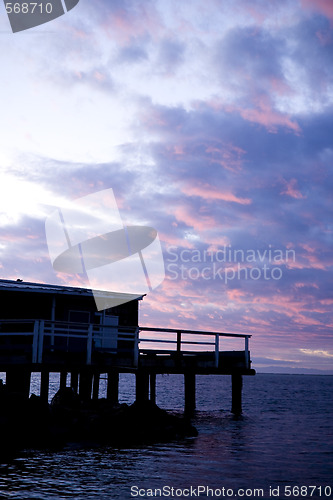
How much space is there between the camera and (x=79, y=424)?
19734 mm

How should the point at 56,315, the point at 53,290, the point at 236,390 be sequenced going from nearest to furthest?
the point at 53,290 < the point at 56,315 < the point at 236,390

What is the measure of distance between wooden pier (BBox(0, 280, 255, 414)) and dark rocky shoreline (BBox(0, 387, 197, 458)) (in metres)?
1.57

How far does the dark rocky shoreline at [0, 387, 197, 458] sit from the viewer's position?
18000 mm

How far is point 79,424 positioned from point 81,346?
7.19 m

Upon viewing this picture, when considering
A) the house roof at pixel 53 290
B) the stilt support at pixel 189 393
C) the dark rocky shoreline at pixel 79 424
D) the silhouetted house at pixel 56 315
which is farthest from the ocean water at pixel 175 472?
the stilt support at pixel 189 393

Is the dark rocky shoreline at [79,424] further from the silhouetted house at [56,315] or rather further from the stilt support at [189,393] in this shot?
the stilt support at [189,393]

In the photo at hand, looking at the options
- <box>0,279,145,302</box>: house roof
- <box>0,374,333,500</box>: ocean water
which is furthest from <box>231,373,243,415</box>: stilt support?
<box>0,374,333,500</box>: ocean water

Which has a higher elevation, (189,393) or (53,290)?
(53,290)

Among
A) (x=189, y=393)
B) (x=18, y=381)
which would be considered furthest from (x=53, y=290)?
(x=189, y=393)

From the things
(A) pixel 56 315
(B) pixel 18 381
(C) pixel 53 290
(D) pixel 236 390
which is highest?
(C) pixel 53 290

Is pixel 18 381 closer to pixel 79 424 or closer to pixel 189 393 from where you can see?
pixel 79 424

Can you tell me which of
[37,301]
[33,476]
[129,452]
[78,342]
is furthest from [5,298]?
[33,476]

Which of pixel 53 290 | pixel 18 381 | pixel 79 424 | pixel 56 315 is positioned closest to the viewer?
pixel 79 424

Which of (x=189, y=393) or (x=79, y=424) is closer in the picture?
(x=79, y=424)
